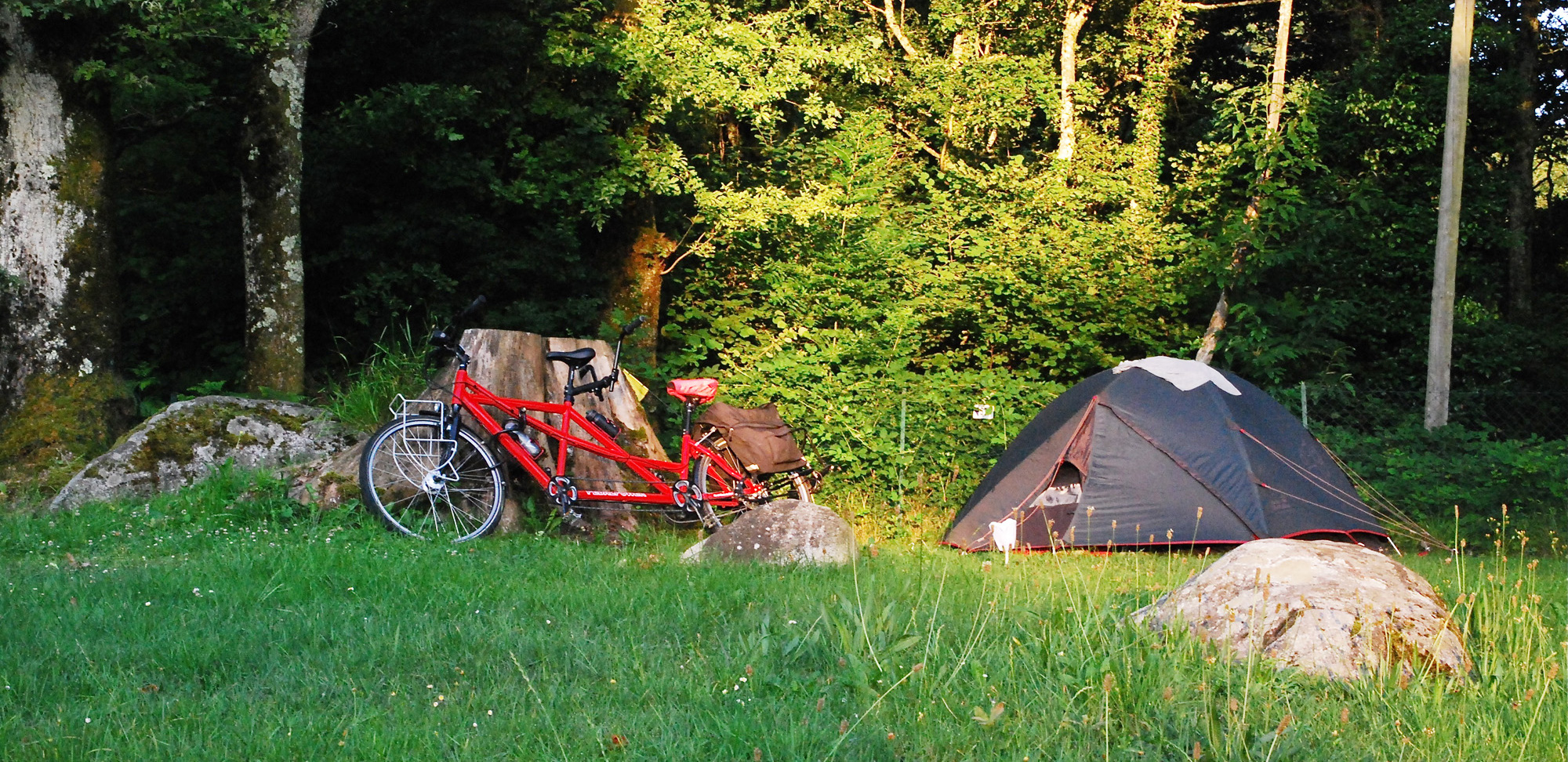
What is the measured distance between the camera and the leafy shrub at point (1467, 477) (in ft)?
30.2

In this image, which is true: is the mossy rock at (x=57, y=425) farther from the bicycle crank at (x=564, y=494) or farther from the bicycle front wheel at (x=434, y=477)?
the bicycle crank at (x=564, y=494)

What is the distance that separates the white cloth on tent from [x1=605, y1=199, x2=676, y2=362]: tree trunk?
224 inches

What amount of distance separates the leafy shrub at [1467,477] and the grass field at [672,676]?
156 inches

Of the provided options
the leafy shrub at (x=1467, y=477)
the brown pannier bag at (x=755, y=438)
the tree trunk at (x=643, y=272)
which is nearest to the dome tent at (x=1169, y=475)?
the leafy shrub at (x=1467, y=477)

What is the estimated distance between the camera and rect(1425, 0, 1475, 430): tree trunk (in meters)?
11.4

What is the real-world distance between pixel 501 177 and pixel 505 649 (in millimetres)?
9350

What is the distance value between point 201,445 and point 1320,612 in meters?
7.01

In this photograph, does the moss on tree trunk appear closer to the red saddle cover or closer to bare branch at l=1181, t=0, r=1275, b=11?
the red saddle cover

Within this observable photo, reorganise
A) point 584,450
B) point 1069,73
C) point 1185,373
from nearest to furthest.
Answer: point 584,450
point 1185,373
point 1069,73

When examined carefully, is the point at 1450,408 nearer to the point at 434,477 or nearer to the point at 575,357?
Answer: the point at 575,357

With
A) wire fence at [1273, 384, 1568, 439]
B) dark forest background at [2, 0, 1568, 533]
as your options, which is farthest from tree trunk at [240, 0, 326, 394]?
wire fence at [1273, 384, 1568, 439]

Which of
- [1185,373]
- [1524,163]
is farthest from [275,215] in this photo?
[1524,163]

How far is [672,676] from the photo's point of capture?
3920 mm

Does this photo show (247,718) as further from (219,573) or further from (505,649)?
(219,573)
